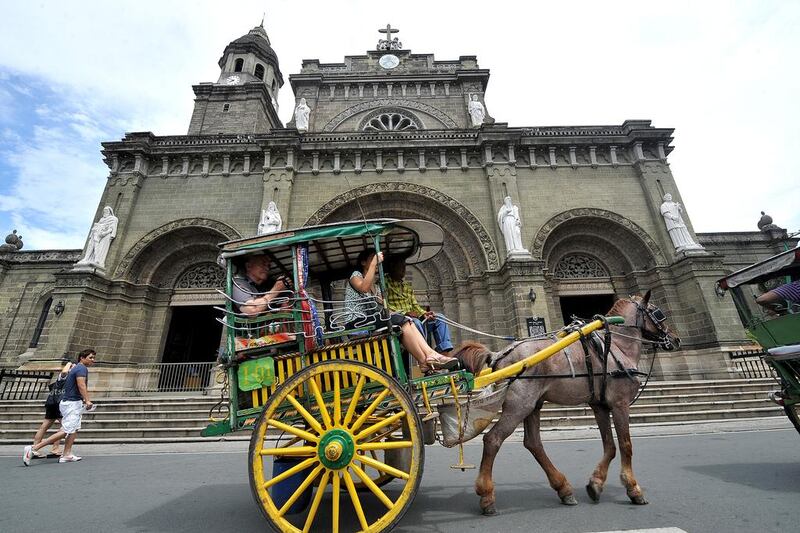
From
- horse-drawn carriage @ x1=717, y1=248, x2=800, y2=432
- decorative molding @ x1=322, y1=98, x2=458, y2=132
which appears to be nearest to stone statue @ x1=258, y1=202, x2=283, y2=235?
decorative molding @ x1=322, y1=98, x2=458, y2=132

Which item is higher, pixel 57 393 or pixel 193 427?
pixel 57 393

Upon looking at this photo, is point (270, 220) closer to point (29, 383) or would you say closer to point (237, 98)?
point (29, 383)

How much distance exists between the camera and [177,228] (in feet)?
42.8

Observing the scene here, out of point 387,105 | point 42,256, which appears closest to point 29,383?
point 42,256

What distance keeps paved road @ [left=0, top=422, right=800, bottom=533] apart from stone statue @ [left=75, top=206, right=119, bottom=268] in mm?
8700

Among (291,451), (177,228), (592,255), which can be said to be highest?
(177,228)

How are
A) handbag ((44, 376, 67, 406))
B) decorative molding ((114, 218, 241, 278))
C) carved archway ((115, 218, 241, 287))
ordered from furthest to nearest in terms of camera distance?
1. carved archway ((115, 218, 241, 287))
2. decorative molding ((114, 218, 241, 278))
3. handbag ((44, 376, 67, 406))

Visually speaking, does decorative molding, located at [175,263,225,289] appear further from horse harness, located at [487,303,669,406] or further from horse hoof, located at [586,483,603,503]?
horse hoof, located at [586,483,603,503]

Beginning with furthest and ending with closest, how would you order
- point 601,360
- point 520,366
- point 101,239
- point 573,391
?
1. point 101,239
2. point 601,360
3. point 573,391
4. point 520,366

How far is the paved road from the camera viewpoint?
264 centimetres

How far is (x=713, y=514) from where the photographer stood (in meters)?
2.65

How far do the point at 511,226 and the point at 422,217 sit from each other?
3354 mm

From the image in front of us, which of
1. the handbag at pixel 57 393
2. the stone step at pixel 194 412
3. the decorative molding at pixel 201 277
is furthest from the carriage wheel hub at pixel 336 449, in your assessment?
the decorative molding at pixel 201 277

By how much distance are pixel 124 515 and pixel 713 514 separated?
16.1 ft
